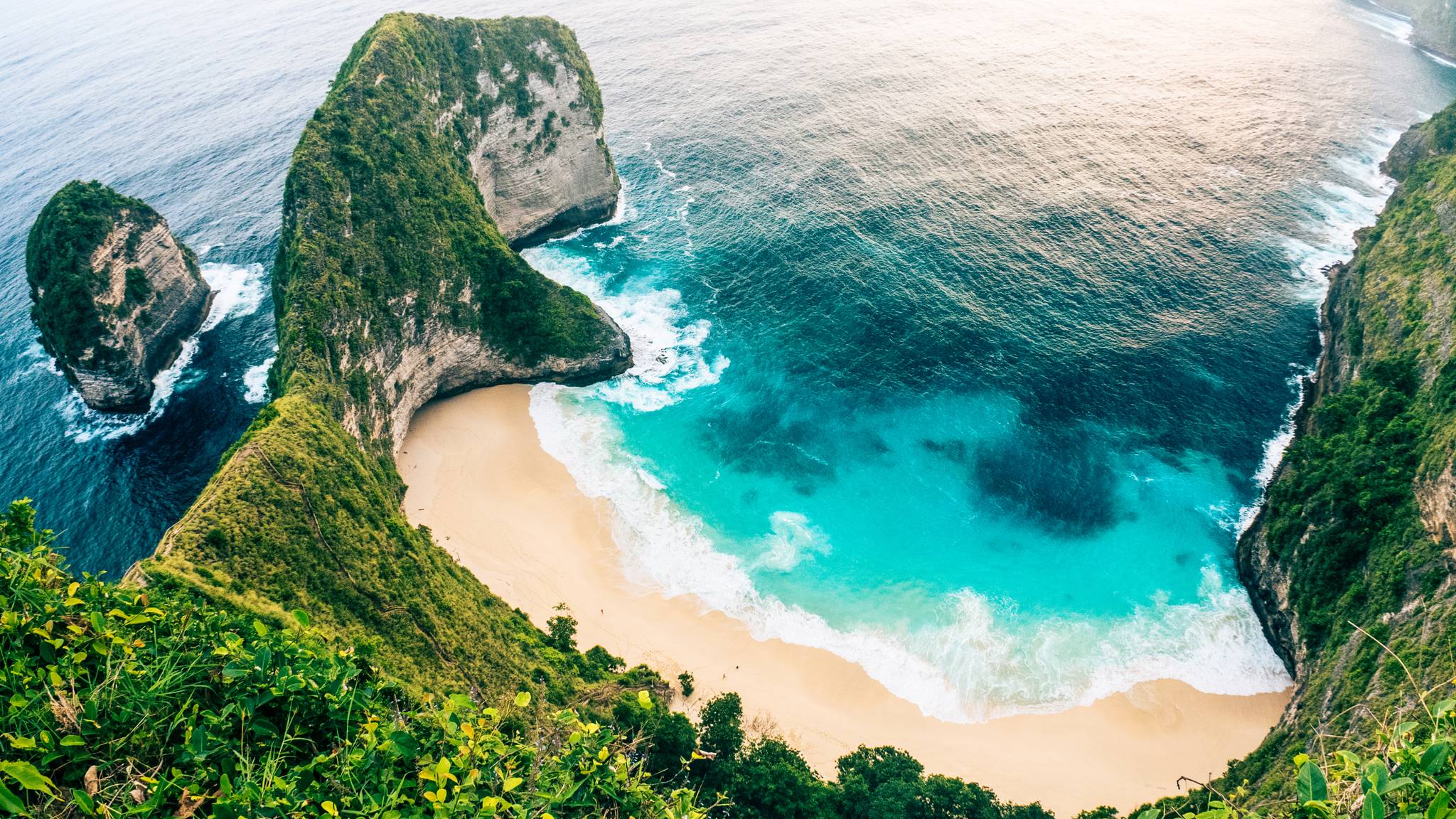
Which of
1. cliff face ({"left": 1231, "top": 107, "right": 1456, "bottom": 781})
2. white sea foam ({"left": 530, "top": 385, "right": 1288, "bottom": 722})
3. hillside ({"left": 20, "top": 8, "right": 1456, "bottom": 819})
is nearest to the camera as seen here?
hillside ({"left": 20, "top": 8, "right": 1456, "bottom": 819})

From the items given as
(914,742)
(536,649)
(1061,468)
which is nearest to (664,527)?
(536,649)

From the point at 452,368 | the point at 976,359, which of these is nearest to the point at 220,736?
the point at 452,368

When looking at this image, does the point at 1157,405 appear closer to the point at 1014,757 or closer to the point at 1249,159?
the point at 1014,757

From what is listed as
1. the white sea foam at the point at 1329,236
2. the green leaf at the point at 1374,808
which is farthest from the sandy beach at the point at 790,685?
the green leaf at the point at 1374,808

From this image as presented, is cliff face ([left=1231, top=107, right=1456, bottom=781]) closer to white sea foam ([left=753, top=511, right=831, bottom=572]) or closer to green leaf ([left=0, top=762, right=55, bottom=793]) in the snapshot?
white sea foam ([left=753, top=511, right=831, bottom=572])

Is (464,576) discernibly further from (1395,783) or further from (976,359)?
(976,359)

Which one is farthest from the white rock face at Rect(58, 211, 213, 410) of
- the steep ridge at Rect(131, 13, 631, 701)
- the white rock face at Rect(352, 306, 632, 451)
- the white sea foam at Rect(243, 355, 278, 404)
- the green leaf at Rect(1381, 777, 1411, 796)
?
the green leaf at Rect(1381, 777, 1411, 796)
